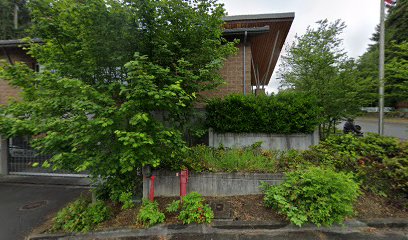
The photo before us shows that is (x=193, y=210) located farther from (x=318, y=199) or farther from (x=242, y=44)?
(x=242, y=44)

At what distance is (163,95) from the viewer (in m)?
2.90

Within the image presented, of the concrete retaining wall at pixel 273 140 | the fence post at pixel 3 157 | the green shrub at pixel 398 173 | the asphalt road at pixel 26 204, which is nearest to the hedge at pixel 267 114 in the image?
the concrete retaining wall at pixel 273 140

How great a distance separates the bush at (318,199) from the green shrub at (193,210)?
1.29 metres

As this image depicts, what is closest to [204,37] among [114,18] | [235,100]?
[114,18]

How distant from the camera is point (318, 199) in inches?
126

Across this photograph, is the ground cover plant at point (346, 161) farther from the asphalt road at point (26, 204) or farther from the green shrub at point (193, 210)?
the asphalt road at point (26, 204)

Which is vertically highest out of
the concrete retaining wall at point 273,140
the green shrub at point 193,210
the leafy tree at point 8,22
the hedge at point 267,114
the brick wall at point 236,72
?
the leafy tree at point 8,22

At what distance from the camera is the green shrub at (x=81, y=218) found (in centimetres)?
330

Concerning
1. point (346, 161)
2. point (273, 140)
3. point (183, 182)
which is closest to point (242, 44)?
point (273, 140)

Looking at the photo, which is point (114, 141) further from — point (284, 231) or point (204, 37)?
point (284, 231)

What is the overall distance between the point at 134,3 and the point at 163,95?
1.82 metres

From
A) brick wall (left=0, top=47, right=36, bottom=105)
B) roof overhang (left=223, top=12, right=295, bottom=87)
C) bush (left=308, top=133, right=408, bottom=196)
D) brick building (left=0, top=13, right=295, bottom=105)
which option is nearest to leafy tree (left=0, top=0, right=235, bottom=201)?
brick building (left=0, top=13, right=295, bottom=105)

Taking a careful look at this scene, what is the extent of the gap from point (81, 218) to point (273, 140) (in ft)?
16.2

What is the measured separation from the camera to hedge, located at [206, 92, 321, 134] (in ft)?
17.2
